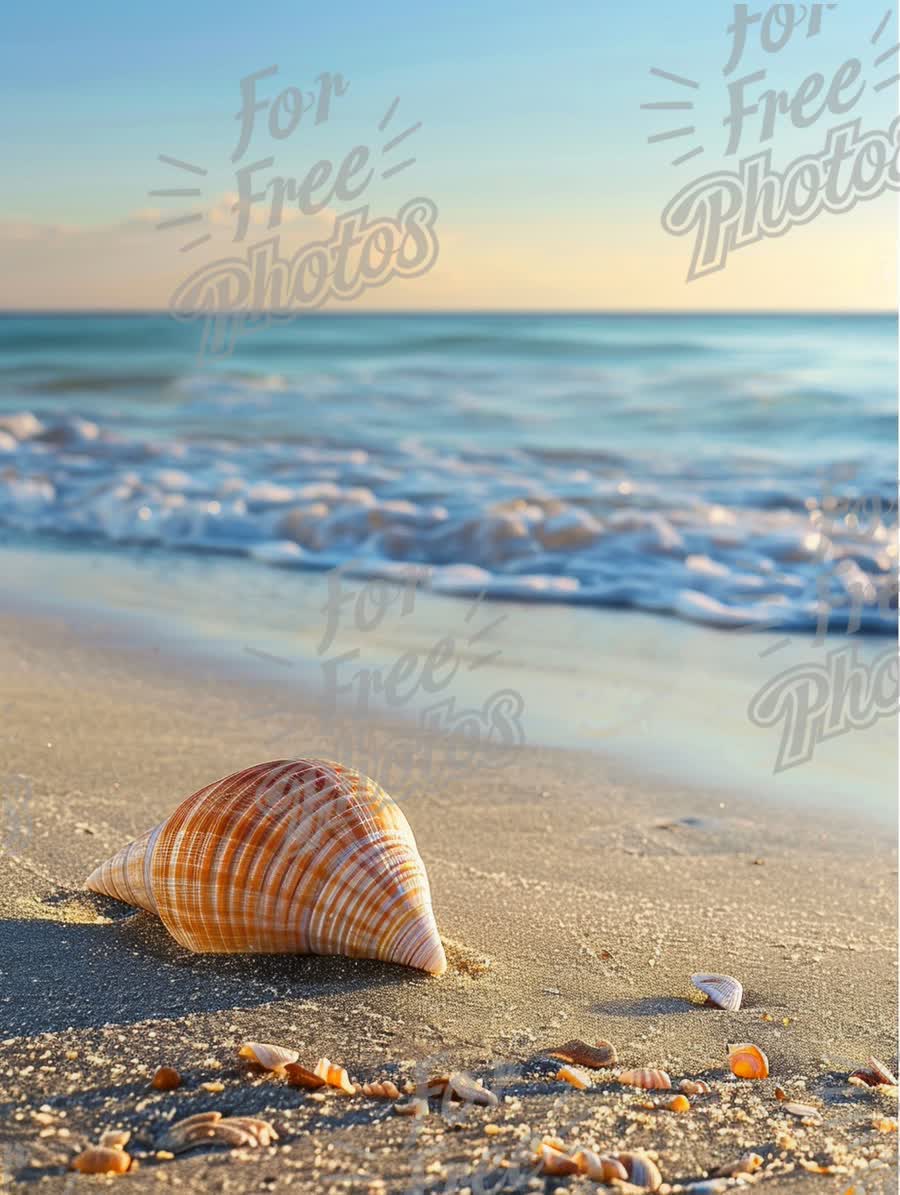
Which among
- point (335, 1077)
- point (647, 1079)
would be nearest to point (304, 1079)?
point (335, 1077)

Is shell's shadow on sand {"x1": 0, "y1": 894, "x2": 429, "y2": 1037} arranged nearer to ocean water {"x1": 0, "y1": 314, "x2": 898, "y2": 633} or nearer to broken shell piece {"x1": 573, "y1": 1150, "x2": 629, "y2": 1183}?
broken shell piece {"x1": 573, "y1": 1150, "x2": 629, "y2": 1183}

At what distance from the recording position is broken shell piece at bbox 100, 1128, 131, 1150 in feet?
4.72

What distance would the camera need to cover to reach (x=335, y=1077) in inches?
63.7

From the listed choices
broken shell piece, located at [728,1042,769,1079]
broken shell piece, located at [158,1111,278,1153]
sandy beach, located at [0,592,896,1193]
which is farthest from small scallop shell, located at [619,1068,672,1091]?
broken shell piece, located at [158,1111,278,1153]

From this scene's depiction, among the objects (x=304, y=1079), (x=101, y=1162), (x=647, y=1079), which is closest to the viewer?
(x=101, y=1162)

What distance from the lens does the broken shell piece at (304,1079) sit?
1609mm

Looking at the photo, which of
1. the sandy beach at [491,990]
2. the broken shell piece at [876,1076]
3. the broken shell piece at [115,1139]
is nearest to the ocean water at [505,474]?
the sandy beach at [491,990]

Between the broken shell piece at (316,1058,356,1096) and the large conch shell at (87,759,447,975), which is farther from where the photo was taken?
the large conch shell at (87,759,447,975)

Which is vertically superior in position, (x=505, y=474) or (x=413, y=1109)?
(x=505, y=474)

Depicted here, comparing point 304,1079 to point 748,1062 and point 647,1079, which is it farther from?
point 748,1062

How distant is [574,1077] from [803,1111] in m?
0.32

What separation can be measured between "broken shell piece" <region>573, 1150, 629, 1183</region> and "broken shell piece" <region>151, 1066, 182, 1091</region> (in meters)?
0.53

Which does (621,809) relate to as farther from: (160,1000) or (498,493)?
(498,493)

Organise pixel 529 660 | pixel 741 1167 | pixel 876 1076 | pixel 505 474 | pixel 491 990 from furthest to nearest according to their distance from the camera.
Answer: pixel 505 474, pixel 529 660, pixel 491 990, pixel 876 1076, pixel 741 1167
